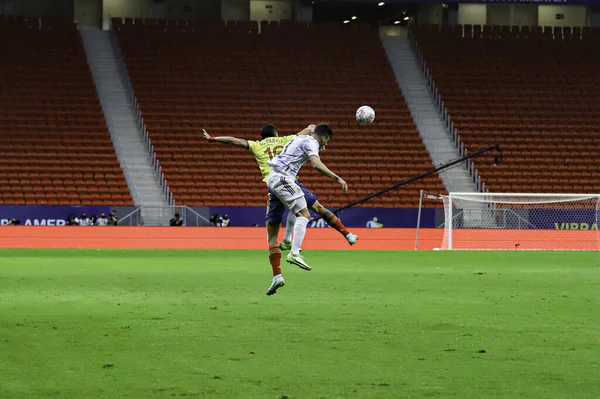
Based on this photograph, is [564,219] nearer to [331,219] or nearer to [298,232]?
[331,219]

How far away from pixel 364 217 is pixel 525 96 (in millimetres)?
12212

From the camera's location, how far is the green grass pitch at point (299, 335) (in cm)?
730

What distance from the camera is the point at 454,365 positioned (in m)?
8.17

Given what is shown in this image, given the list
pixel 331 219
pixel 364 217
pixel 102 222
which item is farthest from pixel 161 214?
pixel 331 219

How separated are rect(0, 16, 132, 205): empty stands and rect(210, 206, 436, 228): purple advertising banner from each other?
12.0 ft

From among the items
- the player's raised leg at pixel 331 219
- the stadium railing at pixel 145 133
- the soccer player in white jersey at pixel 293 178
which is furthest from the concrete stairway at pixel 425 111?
the soccer player in white jersey at pixel 293 178

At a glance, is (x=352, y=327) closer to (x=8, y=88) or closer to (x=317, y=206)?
(x=317, y=206)

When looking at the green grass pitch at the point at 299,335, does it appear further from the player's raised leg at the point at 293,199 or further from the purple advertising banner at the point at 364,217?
the purple advertising banner at the point at 364,217

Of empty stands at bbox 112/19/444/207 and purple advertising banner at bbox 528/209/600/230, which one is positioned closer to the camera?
purple advertising banner at bbox 528/209/600/230

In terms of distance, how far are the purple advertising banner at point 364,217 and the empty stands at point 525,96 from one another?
434 cm

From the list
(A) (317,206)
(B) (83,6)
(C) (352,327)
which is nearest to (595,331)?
(C) (352,327)

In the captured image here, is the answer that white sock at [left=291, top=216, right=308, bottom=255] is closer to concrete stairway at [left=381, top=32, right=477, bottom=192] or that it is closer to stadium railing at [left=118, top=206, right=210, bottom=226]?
stadium railing at [left=118, top=206, right=210, bottom=226]

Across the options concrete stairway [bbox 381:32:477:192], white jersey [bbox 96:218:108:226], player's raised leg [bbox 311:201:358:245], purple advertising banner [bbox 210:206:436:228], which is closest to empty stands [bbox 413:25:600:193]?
concrete stairway [bbox 381:32:477:192]

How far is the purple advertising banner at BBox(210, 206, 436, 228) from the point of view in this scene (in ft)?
120
